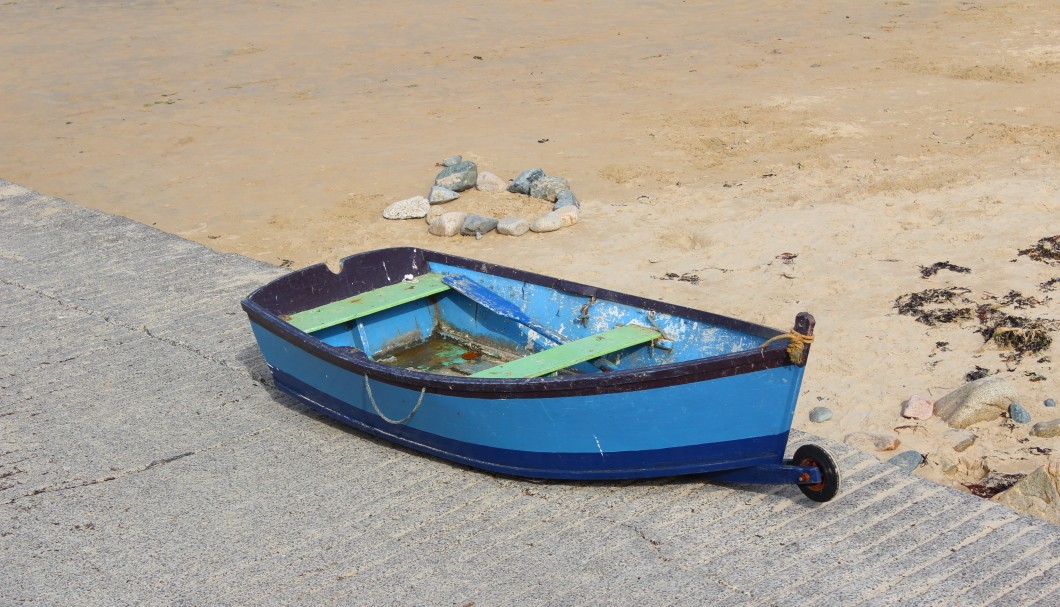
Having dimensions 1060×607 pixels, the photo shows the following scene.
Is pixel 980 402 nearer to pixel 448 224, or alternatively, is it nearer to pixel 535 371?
pixel 535 371

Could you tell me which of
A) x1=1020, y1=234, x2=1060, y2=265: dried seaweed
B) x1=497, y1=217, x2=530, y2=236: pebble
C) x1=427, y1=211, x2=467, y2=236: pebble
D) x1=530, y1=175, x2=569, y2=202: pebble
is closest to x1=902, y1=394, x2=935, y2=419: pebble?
x1=1020, y1=234, x2=1060, y2=265: dried seaweed

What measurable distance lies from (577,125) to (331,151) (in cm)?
301

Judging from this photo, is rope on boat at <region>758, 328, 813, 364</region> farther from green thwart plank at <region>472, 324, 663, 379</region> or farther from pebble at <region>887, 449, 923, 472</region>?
pebble at <region>887, 449, 923, 472</region>

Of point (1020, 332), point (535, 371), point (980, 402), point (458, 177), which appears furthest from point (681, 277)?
point (535, 371)

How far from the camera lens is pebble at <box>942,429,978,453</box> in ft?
19.4

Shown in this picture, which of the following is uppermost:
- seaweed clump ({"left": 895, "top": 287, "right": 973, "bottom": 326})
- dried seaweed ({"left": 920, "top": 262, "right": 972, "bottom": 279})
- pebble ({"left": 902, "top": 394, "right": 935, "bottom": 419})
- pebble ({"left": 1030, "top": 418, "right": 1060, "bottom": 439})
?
dried seaweed ({"left": 920, "top": 262, "right": 972, "bottom": 279})

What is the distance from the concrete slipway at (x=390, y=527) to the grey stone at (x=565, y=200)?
4.42 m

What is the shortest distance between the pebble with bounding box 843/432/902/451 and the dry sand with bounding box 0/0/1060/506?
0.41 ft

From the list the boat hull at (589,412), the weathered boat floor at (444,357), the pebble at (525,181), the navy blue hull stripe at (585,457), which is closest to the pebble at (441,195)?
the pebble at (525,181)

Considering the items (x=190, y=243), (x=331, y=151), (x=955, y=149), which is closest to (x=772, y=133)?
(x=955, y=149)

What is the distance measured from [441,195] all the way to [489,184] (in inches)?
22.4

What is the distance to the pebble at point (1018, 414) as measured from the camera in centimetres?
606

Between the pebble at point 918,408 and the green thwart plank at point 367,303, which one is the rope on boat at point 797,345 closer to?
the pebble at point 918,408

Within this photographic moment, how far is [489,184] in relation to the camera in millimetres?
11031
